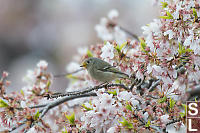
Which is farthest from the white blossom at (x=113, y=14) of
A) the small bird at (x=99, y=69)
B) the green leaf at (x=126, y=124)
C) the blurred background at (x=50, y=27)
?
the blurred background at (x=50, y=27)

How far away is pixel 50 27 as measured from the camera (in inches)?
409

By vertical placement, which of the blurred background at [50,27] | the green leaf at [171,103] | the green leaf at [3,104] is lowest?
the green leaf at [3,104]

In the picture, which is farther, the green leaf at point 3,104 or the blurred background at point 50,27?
the blurred background at point 50,27

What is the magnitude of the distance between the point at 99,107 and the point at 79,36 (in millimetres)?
8769

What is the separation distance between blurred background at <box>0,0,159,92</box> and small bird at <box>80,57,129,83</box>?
6847mm

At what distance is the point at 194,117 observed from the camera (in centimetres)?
161

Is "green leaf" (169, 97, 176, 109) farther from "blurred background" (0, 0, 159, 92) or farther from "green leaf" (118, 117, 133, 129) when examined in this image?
"blurred background" (0, 0, 159, 92)

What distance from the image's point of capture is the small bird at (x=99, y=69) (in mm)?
2370

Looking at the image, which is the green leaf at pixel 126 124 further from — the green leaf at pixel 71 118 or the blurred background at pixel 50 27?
the blurred background at pixel 50 27

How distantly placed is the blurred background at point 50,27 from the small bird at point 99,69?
685 cm

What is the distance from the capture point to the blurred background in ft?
31.7

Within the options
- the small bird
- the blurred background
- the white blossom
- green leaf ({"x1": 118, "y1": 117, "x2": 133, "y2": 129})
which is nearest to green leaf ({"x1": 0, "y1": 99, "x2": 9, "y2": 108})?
the small bird

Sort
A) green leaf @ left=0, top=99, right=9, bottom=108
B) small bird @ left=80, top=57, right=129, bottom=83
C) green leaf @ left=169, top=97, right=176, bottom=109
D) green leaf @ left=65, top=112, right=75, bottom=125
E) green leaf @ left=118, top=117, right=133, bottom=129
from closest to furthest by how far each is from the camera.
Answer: green leaf @ left=118, top=117, right=133, bottom=129 < green leaf @ left=169, top=97, right=176, bottom=109 < green leaf @ left=65, top=112, right=75, bottom=125 < green leaf @ left=0, top=99, right=9, bottom=108 < small bird @ left=80, top=57, right=129, bottom=83

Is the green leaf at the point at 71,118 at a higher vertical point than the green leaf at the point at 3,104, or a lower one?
lower
